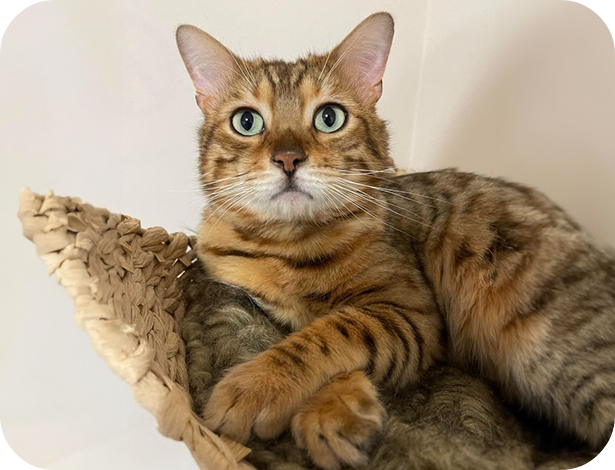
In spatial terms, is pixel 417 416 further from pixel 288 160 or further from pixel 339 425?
pixel 288 160

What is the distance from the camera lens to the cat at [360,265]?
3.51 feet

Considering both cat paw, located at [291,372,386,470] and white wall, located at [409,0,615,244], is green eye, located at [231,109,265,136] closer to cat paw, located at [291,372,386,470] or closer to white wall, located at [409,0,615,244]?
cat paw, located at [291,372,386,470]

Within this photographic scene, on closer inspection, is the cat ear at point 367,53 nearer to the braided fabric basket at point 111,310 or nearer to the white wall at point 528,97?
the white wall at point 528,97

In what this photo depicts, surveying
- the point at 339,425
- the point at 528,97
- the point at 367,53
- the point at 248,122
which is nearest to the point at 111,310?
the point at 339,425

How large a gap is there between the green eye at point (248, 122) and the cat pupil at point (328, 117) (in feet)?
0.52

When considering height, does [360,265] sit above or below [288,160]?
below

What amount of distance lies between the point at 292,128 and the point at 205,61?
1.25 ft

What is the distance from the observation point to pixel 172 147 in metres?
2.04

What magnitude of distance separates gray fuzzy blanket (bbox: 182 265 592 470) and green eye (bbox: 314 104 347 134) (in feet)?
1.57

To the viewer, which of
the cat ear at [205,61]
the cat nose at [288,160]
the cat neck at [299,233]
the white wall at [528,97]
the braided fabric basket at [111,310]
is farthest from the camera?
the white wall at [528,97]

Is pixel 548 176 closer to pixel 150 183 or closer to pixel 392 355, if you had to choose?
pixel 392 355

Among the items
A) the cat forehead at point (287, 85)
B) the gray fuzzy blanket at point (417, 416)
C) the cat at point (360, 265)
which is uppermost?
the cat forehead at point (287, 85)

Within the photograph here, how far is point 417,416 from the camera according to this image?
3.83ft

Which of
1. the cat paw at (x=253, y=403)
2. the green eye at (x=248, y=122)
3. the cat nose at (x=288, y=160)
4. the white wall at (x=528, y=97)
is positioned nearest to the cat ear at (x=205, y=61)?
the green eye at (x=248, y=122)
